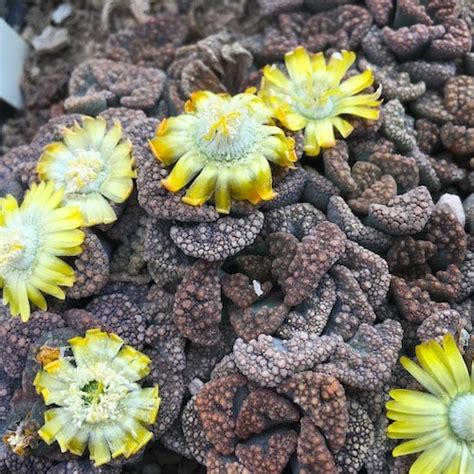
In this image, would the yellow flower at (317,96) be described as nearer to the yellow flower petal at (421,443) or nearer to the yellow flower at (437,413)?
the yellow flower at (437,413)

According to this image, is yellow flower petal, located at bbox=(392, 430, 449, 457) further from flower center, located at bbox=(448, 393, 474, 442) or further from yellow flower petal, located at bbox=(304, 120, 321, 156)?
yellow flower petal, located at bbox=(304, 120, 321, 156)

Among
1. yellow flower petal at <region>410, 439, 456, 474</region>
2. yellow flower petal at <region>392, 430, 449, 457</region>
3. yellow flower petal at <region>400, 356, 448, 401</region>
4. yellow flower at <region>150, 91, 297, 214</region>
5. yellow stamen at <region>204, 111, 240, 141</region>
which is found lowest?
yellow flower petal at <region>410, 439, 456, 474</region>

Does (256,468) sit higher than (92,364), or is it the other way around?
(92,364)

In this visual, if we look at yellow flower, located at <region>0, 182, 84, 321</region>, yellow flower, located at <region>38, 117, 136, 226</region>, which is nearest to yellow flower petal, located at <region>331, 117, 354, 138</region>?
yellow flower, located at <region>38, 117, 136, 226</region>

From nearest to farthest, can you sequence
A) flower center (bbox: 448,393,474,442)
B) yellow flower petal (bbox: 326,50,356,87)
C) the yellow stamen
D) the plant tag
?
1. flower center (bbox: 448,393,474,442)
2. the yellow stamen
3. yellow flower petal (bbox: 326,50,356,87)
4. the plant tag

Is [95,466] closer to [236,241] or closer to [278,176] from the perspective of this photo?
[236,241]

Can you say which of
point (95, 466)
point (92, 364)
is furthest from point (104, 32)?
point (95, 466)

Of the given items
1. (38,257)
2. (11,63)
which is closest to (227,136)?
(38,257)

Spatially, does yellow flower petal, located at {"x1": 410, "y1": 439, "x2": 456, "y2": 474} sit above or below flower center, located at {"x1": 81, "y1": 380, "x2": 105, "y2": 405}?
below
